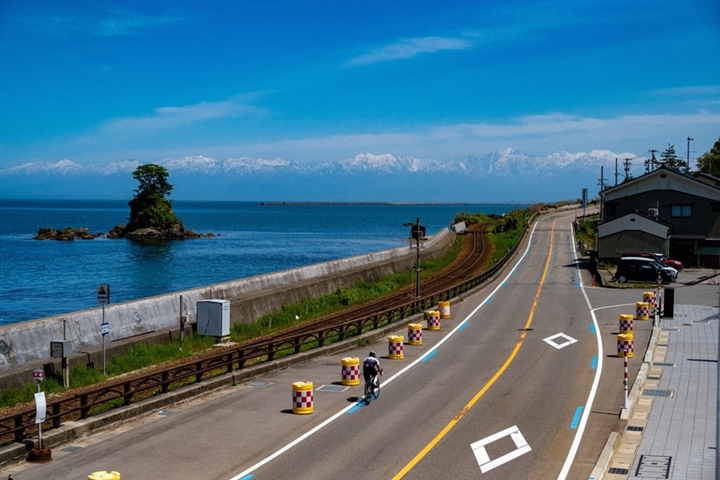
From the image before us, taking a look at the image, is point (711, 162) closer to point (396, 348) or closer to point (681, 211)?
point (681, 211)

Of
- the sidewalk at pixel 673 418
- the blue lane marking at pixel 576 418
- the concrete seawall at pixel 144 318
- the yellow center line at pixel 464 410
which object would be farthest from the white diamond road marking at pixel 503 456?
the concrete seawall at pixel 144 318

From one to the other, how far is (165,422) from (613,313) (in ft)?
86.3

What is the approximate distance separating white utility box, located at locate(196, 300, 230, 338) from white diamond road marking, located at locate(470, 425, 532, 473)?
18.1 m

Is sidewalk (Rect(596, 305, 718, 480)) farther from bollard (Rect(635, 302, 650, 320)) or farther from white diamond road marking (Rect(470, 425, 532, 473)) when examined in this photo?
bollard (Rect(635, 302, 650, 320))

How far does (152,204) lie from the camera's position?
141125 mm

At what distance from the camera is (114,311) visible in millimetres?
30844

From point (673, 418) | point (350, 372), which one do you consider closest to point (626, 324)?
point (673, 418)

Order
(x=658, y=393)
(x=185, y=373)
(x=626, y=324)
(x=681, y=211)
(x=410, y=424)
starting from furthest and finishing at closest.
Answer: (x=681, y=211) → (x=626, y=324) → (x=658, y=393) → (x=185, y=373) → (x=410, y=424)

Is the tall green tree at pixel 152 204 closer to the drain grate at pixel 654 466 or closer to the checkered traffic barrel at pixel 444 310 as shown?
the checkered traffic barrel at pixel 444 310

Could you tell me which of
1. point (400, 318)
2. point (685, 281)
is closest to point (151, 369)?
point (400, 318)

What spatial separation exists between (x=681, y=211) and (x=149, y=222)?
10118 centimetres

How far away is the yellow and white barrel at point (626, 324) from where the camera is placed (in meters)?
30.6

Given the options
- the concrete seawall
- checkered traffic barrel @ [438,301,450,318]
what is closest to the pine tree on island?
the concrete seawall

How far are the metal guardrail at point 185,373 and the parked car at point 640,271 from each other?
920 centimetres
